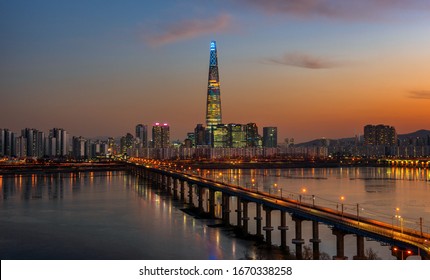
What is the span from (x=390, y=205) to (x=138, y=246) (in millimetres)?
28615

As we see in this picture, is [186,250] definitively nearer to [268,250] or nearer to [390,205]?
[268,250]

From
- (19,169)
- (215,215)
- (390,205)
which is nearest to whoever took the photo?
(215,215)

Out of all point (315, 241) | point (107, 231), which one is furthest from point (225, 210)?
point (315, 241)

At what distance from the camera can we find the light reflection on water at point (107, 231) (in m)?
31.3

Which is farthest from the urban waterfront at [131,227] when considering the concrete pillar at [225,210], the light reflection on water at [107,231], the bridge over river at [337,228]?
the concrete pillar at [225,210]

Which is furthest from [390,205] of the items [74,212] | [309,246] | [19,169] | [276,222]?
[19,169]

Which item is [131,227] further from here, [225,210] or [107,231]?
[225,210]

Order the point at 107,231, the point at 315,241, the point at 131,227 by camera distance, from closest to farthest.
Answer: the point at 315,241 < the point at 107,231 < the point at 131,227

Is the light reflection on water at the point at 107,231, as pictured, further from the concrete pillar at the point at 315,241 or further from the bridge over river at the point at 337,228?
the concrete pillar at the point at 315,241

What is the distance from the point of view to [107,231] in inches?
1561

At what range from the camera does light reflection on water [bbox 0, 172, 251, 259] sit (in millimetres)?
31328

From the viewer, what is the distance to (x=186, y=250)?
3200cm

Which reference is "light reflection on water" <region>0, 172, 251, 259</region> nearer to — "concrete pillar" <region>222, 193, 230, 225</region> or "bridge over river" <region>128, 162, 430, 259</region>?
"concrete pillar" <region>222, 193, 230, 225</region>
